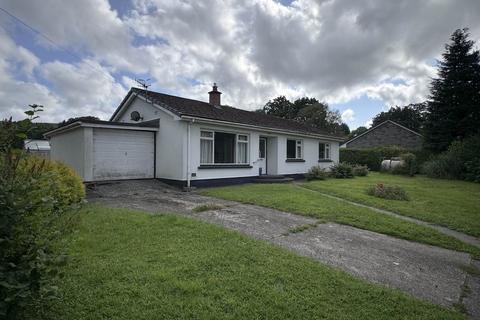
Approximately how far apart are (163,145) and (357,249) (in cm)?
972

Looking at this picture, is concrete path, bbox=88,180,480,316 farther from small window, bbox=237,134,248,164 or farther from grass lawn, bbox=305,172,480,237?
small window, bbox=237,134,248,164

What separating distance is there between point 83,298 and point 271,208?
6.04 m

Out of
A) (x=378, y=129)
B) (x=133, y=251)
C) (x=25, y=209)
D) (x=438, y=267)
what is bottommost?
(x=438, y=267)

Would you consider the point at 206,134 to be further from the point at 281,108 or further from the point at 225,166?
the point at 281,108

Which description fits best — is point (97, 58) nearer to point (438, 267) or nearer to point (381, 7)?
point (381, 7)

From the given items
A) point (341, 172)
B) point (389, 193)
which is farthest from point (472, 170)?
point (389, 193)

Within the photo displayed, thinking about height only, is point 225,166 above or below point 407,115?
below

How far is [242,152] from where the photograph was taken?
1457 cm

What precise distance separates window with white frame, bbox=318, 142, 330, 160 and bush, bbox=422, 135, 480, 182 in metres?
7.27

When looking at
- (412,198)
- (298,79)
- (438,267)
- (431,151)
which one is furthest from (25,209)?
(431,151)

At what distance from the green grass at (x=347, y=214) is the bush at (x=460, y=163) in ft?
48.3

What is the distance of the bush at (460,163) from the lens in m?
18.2

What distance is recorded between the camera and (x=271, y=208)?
27.5ft

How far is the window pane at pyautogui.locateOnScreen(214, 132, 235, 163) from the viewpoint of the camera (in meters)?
13.4
